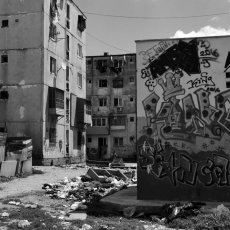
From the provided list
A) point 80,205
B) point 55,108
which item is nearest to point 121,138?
point 55,108

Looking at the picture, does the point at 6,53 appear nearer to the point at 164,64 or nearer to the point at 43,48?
the point at 43,48

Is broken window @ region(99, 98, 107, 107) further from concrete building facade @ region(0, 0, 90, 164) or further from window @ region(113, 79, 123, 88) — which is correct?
concrete building facade @ region(0, 0, 90, 164)

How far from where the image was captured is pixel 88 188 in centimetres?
1639

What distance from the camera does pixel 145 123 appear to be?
40.2ft

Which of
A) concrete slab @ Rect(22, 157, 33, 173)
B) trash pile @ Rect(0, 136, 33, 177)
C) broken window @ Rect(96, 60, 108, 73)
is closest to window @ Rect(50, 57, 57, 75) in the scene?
trash pile @ Rect(0, 136, 33, 177)

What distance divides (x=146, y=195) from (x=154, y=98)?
269 centimetres

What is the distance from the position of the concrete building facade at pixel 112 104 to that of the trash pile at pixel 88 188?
34.4 metres

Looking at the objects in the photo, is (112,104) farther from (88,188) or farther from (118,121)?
(88,188)

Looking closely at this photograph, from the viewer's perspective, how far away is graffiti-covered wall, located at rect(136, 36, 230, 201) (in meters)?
11.7

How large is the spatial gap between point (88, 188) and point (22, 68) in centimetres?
1888

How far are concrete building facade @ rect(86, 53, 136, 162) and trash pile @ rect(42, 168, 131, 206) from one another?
34423 millimetres

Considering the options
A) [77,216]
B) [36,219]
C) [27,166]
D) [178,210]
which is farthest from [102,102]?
[36,219]

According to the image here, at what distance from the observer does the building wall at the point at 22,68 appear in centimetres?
3275

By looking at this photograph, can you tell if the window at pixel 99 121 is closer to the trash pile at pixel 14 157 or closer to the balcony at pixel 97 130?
the balcony at pixel 97 130
